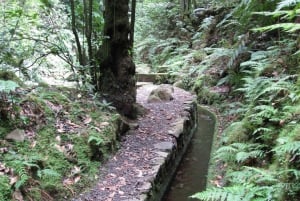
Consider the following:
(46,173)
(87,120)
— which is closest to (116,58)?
(87,120)

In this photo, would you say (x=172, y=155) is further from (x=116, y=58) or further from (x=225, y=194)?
(x=225, y=194)

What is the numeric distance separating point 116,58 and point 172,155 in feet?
6.85

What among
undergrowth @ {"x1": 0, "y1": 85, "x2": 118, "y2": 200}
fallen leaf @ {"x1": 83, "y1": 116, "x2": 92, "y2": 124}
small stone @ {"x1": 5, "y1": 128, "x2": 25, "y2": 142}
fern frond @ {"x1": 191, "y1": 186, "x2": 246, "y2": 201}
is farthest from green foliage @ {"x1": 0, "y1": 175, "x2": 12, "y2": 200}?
fallen leaf @ {"x1": 83, "y1": 116, "x2": 92, "y2": 124}

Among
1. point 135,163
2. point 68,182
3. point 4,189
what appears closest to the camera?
point 4,189

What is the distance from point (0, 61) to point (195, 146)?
436 cm

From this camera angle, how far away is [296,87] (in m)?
4.65

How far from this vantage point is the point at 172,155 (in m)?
5.97

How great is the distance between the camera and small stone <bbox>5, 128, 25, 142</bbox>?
4.14 meters

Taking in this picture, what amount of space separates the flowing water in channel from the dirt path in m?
0.69

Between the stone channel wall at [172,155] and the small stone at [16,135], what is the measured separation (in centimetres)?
162

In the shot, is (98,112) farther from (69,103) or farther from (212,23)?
(212,23)

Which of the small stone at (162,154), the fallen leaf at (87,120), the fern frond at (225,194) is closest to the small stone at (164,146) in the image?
the small stone at (162,154)

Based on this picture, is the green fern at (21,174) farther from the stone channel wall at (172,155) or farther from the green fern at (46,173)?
the stone channel wall at (172,155)

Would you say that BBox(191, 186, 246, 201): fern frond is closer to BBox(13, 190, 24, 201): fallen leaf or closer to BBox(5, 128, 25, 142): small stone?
BBox(13, 190, 24, 201): fallen leaf
